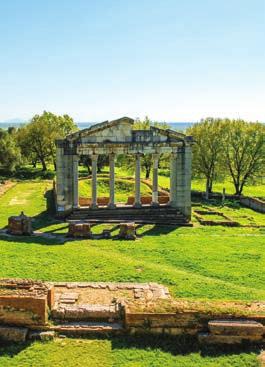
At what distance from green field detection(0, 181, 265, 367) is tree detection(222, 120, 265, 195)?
2093cm

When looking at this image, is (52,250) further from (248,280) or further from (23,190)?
(23,190)

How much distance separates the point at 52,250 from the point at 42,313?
10518 mm

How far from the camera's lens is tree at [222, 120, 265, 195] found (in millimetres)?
Result: 53250

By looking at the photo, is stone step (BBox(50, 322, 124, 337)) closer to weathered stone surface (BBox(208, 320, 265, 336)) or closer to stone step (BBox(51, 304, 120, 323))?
stone step (BBox(51, 304, 120, 323))

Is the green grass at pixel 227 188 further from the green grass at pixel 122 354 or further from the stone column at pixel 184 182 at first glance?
the green grass at pixel 122 354

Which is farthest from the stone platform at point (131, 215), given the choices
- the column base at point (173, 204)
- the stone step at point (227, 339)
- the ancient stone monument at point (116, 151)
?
the stone step at point (227, 339)

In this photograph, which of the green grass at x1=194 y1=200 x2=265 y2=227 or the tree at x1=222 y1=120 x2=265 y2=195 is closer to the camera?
the green grass at x1=194 y1=200 x2=265 y2=227

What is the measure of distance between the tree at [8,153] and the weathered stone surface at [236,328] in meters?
55.5

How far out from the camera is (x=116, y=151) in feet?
116

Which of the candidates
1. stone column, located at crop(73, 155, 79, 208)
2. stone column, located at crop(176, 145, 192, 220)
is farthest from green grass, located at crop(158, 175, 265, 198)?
stone column, located at crop(73, 155, 79, 208)

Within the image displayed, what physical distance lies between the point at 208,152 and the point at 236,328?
4136cm

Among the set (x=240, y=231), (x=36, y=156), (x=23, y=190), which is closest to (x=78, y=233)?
(x=240, y=231)

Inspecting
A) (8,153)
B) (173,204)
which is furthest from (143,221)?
(8,153)

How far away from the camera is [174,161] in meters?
36.2
